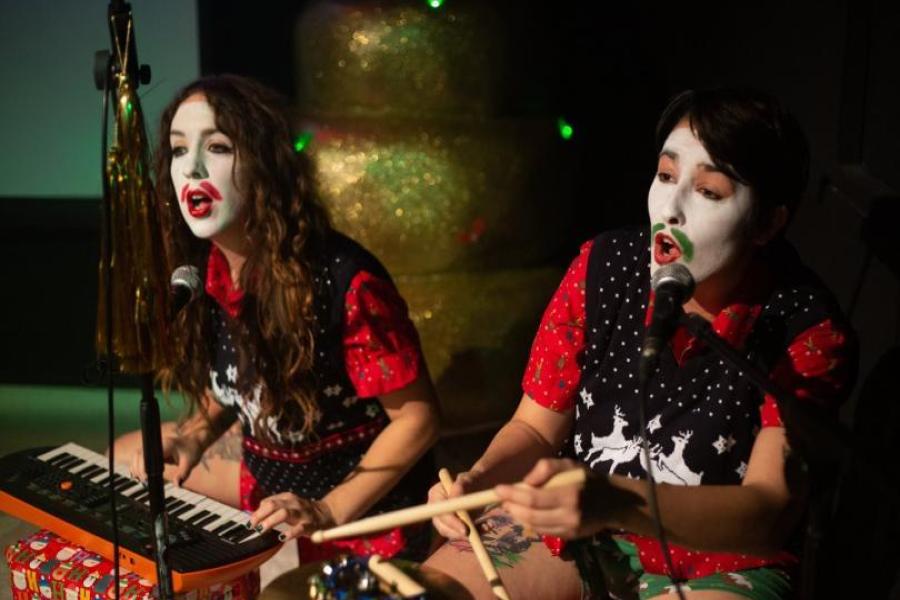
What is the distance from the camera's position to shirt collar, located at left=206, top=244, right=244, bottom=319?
2.29 metres

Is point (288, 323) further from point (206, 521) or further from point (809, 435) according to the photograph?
point (809, 435)

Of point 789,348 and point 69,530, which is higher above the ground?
point 789,348

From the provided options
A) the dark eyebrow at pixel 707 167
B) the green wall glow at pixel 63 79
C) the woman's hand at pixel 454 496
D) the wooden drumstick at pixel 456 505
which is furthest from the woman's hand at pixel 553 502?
the green wall glow at pixel 63 79

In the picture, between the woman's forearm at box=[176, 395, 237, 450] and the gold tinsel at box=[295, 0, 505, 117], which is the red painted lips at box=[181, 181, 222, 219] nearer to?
the woman's forearm at box=[176, 395, 237, 450]

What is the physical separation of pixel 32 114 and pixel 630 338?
11.0 ft

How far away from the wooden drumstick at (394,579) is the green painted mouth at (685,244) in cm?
70

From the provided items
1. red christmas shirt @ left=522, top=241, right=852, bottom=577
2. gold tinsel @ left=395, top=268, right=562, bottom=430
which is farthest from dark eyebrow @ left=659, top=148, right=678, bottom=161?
gold tinsel @ left=395, top=268, right=562, bottom=430

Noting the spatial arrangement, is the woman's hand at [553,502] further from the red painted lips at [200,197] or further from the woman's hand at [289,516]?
the red painted lips at [200,197]

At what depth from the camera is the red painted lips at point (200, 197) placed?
214 cm

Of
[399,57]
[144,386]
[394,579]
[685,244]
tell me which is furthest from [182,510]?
[399,57]

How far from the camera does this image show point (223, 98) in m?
2.17

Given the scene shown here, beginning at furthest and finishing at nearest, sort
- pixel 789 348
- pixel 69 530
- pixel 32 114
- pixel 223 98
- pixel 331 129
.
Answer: pixel 32 114 → pixel 331 129 → pixel 223 98 → pixel 69 530 → pixel 789 348

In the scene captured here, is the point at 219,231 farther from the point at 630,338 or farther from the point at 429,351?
the point at 429,351

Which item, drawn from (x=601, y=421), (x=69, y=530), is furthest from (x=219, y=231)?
(x=601, y=421)
